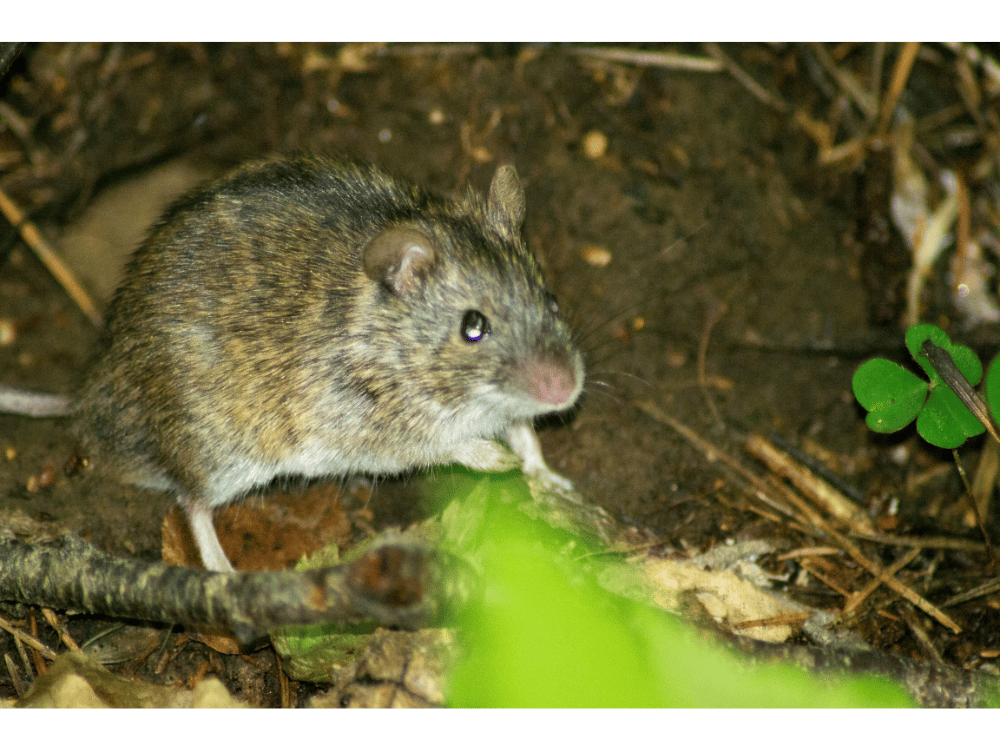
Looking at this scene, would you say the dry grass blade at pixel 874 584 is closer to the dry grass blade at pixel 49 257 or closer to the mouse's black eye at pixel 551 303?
the mouse's black eye at pixel 551 303

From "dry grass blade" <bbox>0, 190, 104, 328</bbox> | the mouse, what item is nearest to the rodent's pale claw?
the mouse

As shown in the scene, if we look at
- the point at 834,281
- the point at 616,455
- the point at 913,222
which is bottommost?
the point at 616,455

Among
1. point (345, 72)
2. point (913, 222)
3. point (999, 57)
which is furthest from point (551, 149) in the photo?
point (999, 57)

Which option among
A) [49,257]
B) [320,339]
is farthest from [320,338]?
[49,257]

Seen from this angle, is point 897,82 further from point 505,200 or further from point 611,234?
point 505,200

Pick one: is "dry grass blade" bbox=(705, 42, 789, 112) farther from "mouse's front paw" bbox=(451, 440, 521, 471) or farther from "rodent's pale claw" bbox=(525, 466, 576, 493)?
"mouse's front paw" bbox=(451, 440, 521, 471)

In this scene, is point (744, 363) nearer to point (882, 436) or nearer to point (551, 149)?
point (882, 436)
